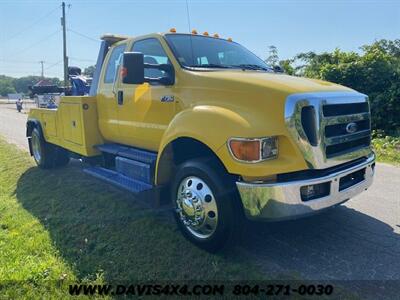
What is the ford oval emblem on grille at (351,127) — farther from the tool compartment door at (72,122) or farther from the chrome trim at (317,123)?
the tool compartment door at (72,122)

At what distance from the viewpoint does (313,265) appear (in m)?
3.46

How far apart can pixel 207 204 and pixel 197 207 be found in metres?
0.14

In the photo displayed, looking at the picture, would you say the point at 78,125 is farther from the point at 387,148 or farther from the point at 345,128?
the point at 387,148

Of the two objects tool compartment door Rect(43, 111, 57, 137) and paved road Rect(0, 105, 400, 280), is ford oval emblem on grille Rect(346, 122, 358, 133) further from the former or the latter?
tool compartment door Rect(43, 111, 57, 137)

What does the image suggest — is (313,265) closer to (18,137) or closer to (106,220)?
(106,220)

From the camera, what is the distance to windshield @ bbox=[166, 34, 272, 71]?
13.9 feet

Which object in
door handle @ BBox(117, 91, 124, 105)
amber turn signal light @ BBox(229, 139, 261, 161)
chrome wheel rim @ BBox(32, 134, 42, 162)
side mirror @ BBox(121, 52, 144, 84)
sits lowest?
chrome wheel rim @ BBox(32, 134, 42, 162)

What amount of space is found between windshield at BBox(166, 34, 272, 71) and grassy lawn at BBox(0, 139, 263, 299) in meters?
1.98

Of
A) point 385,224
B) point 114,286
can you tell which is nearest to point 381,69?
point 385,224

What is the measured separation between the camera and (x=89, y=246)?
4.07 m

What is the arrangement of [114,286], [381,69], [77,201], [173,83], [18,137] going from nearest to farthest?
[114,286] → [173,83] → [77,201] → [381,69] → [18,137]

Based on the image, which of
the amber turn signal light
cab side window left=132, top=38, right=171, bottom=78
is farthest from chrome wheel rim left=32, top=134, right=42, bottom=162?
the amber turn signal light

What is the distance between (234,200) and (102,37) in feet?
12.2

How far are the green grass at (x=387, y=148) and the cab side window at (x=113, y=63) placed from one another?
20.0 ft
